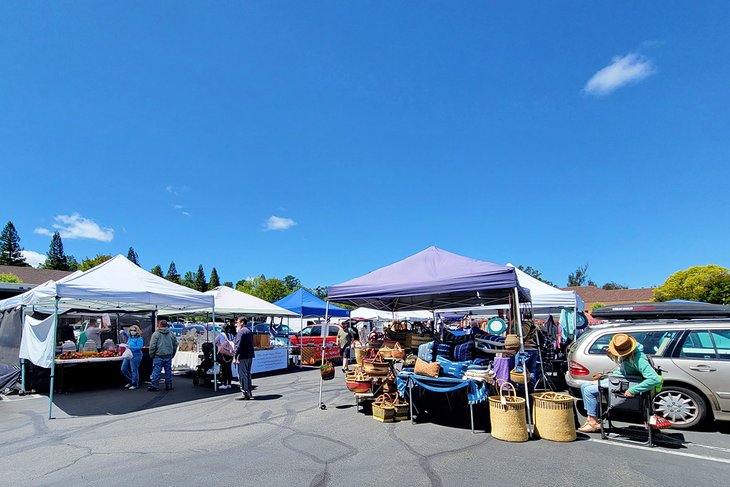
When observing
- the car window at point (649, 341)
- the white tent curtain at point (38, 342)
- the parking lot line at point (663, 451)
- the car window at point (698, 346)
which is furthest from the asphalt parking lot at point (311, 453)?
the white tent curtain at point (38, 342)

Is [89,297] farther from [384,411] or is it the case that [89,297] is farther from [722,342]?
[722,342]

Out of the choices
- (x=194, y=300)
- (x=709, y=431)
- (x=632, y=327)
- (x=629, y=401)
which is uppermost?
(x=194, y=300)

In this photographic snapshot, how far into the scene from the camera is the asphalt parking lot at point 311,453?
4.07m

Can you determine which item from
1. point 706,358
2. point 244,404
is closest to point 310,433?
point 244,404

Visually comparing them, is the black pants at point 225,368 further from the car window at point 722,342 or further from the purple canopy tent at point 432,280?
the car window at point 722,342

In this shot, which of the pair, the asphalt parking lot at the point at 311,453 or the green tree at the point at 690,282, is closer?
the asphalt parking lot at the point at 311,453

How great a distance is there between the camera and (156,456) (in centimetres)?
481

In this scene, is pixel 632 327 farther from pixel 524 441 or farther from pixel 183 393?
pixel 183 393

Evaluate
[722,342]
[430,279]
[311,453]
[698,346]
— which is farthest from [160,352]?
[722,342]

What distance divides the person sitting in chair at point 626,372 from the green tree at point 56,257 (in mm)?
91536

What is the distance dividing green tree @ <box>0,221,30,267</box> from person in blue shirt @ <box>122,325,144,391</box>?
3301 inches

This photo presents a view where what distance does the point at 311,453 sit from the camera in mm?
4852

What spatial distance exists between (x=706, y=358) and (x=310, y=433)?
567 centimetres

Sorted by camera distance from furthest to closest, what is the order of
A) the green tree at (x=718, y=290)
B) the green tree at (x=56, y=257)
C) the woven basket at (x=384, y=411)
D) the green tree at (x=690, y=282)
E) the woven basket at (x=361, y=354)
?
1. the green tree at (x=56, y=257)
2. the green tree at (x=690, y=282)
3. the green tree at (x=718, y=290)
4. the woven basket at (x=361, y=354)
5. the woven basket at (x=384, y=411)
